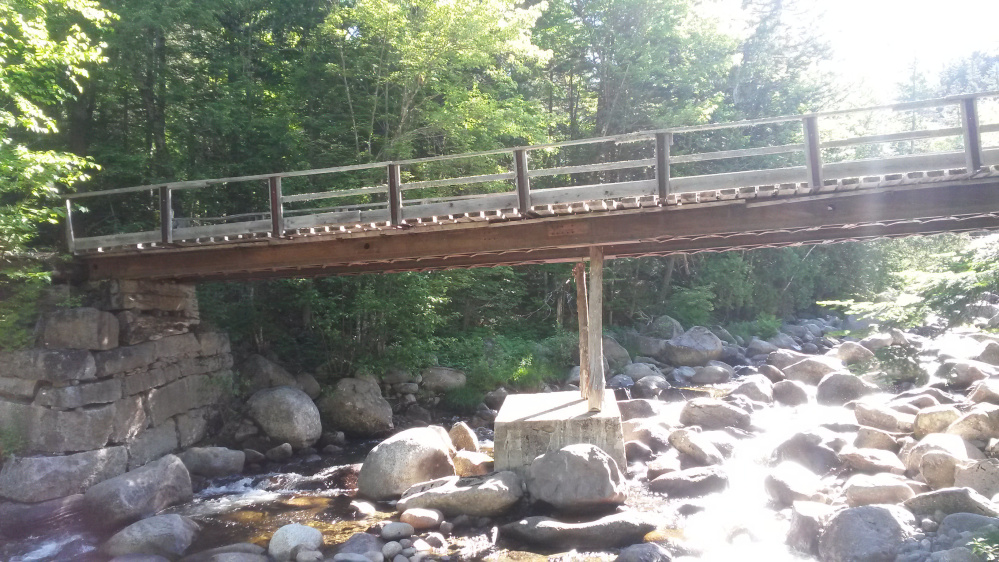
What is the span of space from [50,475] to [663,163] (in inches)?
373

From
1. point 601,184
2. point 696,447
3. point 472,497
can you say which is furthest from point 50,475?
point 696,447

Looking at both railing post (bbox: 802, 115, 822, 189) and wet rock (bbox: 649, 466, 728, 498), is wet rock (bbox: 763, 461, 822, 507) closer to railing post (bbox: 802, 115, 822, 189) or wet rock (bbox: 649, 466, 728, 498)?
wet rock (bbox: 649, 466, 728, 498)

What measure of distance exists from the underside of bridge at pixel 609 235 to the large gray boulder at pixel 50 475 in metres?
3.19

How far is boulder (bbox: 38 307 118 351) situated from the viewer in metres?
10.6

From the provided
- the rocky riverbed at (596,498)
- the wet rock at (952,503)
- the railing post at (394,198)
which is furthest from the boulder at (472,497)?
the wet rock at (952,503)

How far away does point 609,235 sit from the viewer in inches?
379

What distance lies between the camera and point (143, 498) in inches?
366

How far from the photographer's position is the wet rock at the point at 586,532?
7.80 meters

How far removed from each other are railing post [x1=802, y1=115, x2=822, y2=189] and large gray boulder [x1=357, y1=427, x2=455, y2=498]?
20.7 ft

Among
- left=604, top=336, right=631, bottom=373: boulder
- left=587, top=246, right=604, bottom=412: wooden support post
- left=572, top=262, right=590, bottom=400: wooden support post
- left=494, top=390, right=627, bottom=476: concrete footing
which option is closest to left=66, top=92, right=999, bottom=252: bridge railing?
left=587, top=246, right=604, bottom=412: wooden support post

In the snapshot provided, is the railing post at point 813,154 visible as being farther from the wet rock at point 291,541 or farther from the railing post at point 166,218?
the railing post at point 166,218

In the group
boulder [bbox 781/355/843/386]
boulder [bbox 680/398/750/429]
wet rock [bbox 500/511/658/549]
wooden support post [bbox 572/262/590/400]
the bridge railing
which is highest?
the bridge railing

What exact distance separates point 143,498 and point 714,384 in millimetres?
14148

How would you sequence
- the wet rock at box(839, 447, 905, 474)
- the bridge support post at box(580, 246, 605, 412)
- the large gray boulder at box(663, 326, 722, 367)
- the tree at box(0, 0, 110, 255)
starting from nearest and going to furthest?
the tree at box(0, 0, 110, 255) < the wet rock at box(839, 447, 905, 474) < the bridge support post at box(580, 246, 605, 412) < the large gray boulder at box(663, 326, 722, 367)
